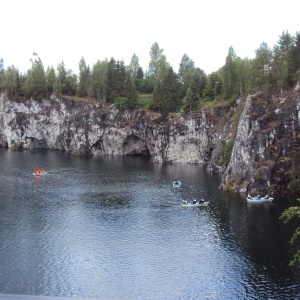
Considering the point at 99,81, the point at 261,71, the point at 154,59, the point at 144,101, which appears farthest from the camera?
the point at 154,59

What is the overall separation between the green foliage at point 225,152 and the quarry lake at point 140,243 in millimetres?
9483

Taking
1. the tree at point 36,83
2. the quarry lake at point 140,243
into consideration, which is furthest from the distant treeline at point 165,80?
the quarry lake at point 140,243

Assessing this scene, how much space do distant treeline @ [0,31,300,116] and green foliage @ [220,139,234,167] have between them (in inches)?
520

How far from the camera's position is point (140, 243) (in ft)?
151

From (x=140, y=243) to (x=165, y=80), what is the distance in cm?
8311

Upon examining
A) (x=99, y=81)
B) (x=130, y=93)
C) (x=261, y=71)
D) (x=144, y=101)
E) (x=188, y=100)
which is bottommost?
(x=188, y=100)

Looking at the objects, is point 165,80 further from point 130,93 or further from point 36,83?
point 36,83

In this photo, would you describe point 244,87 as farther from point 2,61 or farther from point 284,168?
point 2,61

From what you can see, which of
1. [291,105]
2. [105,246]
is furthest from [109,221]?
[291,105]

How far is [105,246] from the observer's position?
147 ft

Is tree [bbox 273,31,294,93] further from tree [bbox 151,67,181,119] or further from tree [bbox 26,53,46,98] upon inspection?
tree [bbox 26,53,46,98]

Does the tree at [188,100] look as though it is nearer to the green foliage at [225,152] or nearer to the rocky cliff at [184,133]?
the rocky cliff at [184,133]

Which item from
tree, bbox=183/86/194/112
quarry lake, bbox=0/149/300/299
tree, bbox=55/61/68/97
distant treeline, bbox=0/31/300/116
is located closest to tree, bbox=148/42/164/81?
distant treeline, bbox=0/31/300/116

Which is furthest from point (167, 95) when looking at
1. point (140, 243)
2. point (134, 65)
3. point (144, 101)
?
point (140, 243)
